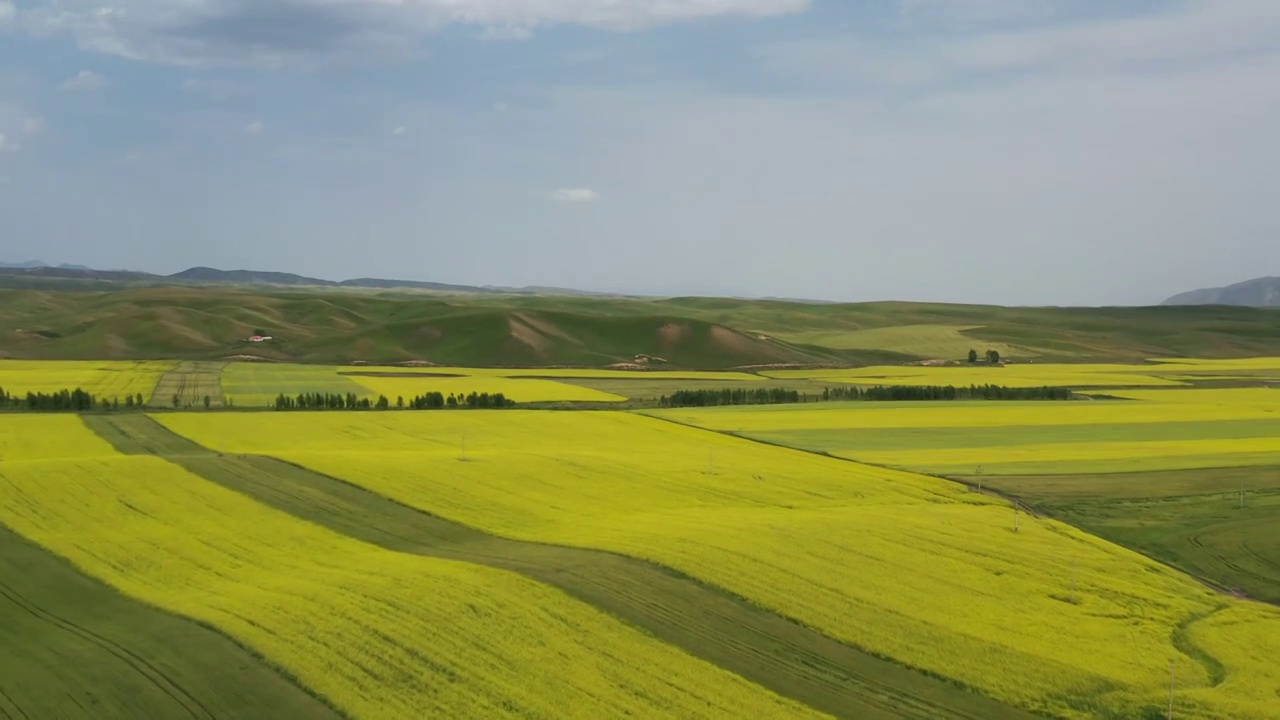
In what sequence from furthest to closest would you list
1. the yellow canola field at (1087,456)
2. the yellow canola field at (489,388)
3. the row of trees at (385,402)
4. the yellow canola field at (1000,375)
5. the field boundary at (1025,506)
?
the yellow canola field at (1000,375)
the yellow canola field at (489,388)
the row of trees at (385,402)
the yellow canola field at (1087,456)
the field boundary at (1025,506)

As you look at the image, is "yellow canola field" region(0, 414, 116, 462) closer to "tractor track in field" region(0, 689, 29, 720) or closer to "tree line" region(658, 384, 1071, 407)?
"tractor track in field" region(0, 689, 29, 720)

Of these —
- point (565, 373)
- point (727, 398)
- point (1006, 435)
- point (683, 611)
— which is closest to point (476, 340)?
point (565, 373)

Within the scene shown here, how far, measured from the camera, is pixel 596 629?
2508 cm

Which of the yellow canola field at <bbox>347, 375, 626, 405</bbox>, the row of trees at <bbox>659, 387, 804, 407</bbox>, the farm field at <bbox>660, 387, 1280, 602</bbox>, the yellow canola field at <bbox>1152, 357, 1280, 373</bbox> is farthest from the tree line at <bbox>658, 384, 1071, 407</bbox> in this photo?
the yellow canola field at <bbox>1152, 357, 1280, 373</bbox>

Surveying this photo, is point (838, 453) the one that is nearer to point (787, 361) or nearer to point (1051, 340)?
point (787, 361)

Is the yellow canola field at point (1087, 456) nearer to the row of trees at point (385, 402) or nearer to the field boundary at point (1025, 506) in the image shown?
the field boundary at point (1025, 506)

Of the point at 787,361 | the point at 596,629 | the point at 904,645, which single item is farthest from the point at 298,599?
the point at 787,361

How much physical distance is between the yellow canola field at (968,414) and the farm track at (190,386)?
33.9 m

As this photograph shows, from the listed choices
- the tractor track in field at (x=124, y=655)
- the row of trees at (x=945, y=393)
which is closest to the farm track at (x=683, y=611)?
the tractor track in field at (x=124, y=655)

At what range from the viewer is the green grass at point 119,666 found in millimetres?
20719

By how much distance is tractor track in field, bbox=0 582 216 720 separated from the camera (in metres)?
20.9

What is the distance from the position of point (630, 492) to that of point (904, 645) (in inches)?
763

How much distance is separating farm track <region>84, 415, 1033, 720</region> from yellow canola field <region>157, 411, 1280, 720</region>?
723 mm

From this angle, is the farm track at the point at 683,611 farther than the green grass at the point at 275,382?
No
